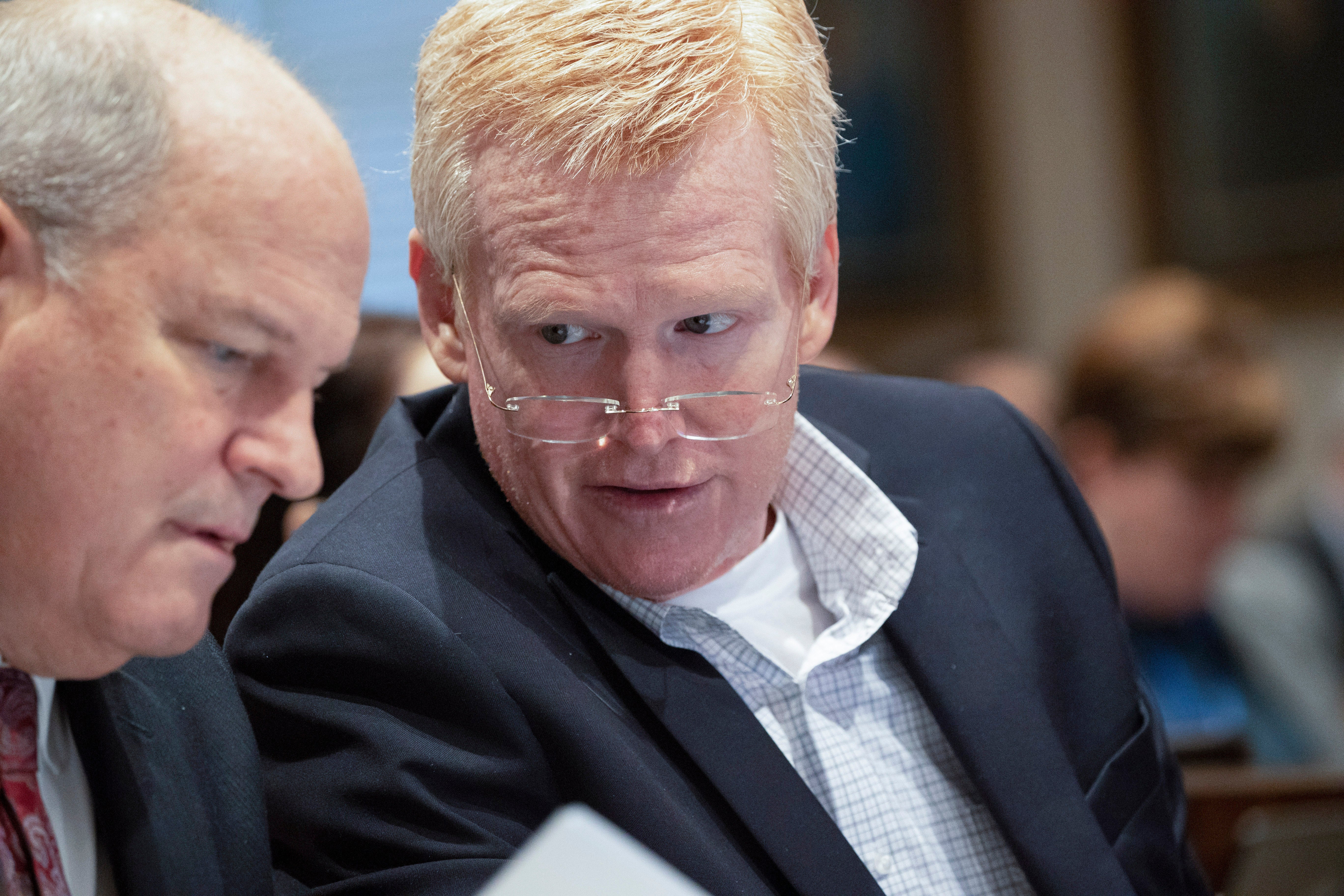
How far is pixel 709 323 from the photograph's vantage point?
1.37m

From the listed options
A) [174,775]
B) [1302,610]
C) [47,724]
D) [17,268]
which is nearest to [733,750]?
[174,775]

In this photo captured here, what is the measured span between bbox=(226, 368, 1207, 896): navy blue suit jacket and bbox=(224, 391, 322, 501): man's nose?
0.73 feet

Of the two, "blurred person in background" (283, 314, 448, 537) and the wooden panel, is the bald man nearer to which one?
"blurred person in background" (283, 314, 448, 537)

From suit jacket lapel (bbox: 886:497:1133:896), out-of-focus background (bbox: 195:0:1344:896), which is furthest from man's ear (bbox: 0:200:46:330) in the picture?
out-of-focus background (bbox: 195:0:1344:896)

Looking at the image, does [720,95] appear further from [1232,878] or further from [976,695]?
[1232,878]

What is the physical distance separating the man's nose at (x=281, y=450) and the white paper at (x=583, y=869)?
38 centimetres

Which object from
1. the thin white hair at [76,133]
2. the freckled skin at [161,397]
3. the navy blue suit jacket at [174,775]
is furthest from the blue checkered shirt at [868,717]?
the thin white hair at [76,133]

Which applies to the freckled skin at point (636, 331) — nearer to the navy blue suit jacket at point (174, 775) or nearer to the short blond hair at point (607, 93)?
the short blond hair at point (607, 93)

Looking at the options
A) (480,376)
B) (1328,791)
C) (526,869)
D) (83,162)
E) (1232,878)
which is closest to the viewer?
(526,869)

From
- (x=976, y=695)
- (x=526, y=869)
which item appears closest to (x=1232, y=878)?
(x=976, y=695)

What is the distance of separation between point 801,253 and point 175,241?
0.69 metres

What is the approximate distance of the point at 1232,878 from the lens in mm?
2064

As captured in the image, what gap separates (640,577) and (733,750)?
205 mm

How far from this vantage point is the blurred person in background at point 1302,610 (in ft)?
11.2
